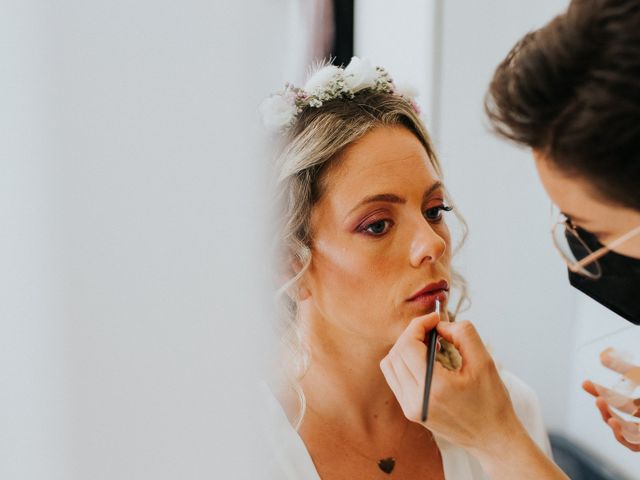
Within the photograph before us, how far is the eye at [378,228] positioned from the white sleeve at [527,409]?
0.48 meters

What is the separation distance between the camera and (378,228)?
40.9 inches

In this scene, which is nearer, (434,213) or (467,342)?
(467,342)

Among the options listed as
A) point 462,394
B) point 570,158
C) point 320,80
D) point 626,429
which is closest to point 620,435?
point 626,429

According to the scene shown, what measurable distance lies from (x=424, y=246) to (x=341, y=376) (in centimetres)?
33

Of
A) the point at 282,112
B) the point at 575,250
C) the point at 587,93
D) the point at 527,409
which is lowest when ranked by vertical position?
the point at 527,409

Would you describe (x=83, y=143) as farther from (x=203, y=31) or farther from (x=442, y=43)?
(x=442, y=43)

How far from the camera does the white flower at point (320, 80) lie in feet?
3.68

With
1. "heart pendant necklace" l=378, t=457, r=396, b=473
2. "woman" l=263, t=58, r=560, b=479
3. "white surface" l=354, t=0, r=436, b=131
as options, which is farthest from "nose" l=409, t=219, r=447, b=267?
"white surface" l=354, t=0, r=436, b=131

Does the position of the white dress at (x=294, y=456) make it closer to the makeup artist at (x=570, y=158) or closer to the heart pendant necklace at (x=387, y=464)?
the heart pendant necklace at (x=387, y=464)

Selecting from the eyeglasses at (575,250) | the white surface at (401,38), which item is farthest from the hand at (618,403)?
the white surface at (401,38)

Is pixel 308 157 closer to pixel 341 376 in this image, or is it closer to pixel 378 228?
pixel 378 228

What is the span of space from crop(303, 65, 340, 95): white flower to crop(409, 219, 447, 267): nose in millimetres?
325

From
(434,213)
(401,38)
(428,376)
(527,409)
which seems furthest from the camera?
(401,38)

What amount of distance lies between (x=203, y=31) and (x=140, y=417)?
0.78ft
